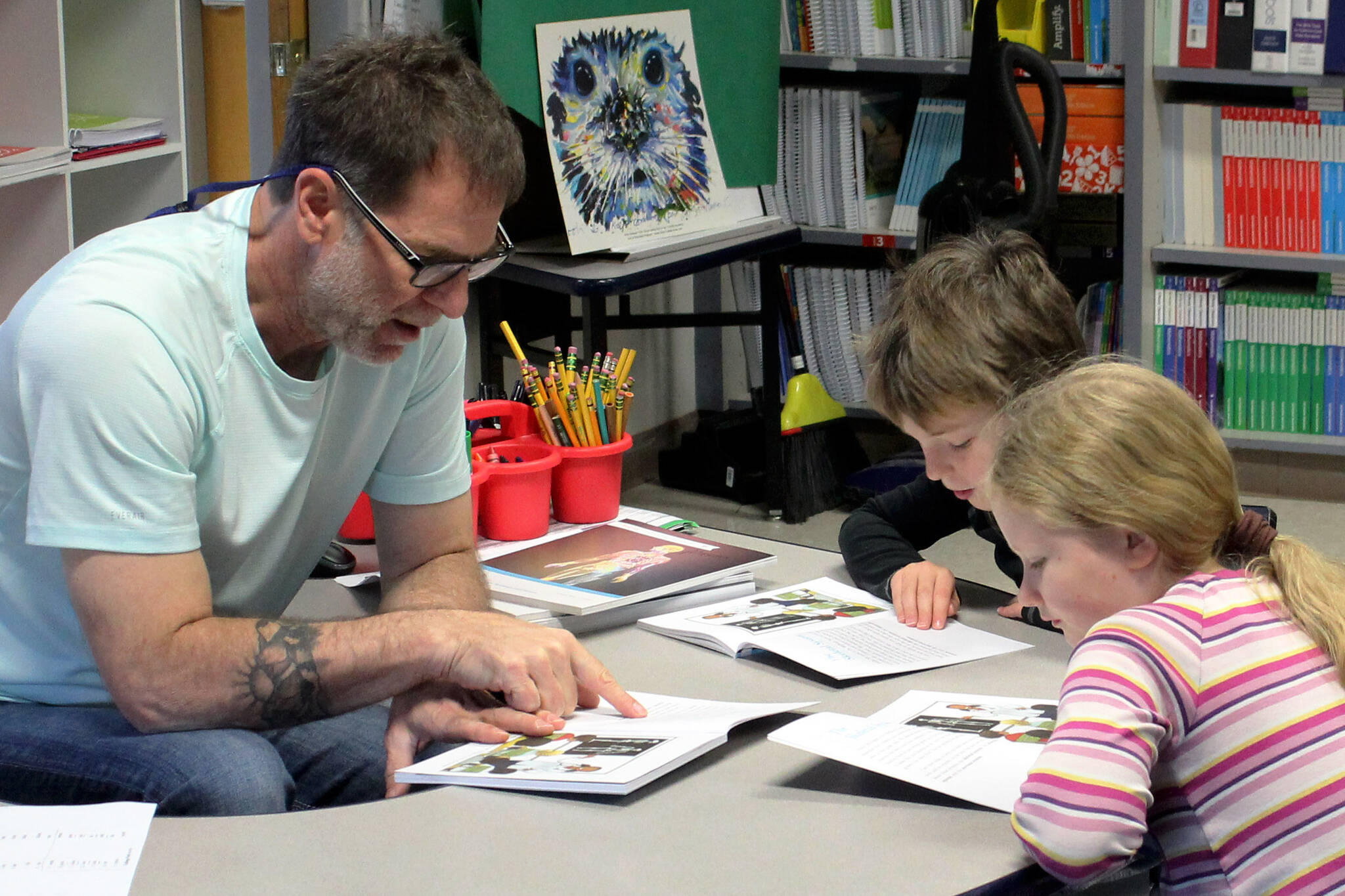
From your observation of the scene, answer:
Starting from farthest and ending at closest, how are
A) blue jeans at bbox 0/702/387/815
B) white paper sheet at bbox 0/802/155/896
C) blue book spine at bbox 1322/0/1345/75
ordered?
blue book spine at bbox 1322/0/1345/75 → blue jeans at bbox 0/702/387/815 → white paper sheet at bbox 0/802/155/896

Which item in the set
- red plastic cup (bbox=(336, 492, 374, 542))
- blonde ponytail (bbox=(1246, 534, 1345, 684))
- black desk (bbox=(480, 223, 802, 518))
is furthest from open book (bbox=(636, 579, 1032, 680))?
black desk (bbox=(480, 223, 802, 518))

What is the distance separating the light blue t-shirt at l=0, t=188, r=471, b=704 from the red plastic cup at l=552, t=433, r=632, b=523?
196 millimetres

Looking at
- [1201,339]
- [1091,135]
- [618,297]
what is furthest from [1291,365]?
[618,297]

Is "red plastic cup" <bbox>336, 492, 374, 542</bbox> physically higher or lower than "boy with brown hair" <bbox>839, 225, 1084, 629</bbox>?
lower

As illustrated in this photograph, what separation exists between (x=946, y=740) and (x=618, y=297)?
9.58ft

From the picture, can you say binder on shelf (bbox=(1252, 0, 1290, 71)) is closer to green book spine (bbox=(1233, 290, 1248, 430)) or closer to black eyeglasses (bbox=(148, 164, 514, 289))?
green book spine (bbox=(1233, 290, 1248, 430))

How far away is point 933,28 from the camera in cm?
366

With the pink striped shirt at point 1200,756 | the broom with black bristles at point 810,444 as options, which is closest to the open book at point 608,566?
the pink striped shirt at point 1200,756

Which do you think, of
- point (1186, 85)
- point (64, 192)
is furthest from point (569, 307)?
point (1186, 85)

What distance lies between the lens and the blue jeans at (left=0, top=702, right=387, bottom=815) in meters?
1.15

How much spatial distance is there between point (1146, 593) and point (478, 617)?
0.57 m

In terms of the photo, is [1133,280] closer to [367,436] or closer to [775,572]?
[775,572]

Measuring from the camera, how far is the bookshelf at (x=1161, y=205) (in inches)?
134

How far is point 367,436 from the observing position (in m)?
1.53
